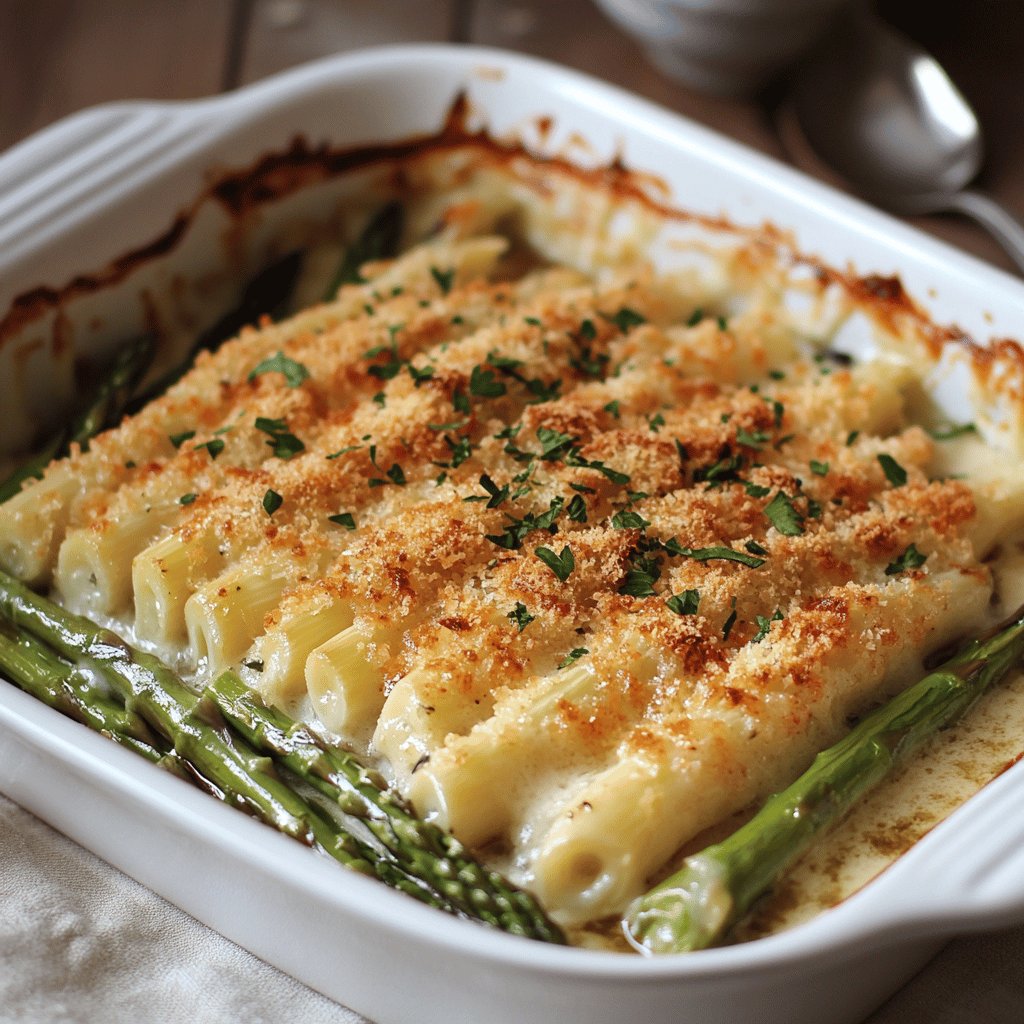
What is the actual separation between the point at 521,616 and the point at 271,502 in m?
0.48

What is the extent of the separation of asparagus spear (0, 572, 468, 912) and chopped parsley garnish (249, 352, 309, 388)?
1.88 feet

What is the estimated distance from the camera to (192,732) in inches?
79.7

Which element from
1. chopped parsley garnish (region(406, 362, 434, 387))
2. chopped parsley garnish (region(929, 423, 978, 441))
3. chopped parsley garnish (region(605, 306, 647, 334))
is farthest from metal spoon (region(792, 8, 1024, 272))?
chopped parsley garnish (region(406, 362, 434, 387))

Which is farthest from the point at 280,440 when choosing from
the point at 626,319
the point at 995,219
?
the point at 995,219

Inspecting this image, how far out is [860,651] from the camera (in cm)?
207

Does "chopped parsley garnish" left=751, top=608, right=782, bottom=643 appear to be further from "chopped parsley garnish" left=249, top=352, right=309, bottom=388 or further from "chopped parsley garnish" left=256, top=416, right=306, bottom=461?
"chopped parsley garnish" left=249, top=352, right=309, bottom=388

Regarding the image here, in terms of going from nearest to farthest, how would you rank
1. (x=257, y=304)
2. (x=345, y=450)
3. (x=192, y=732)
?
1. (x=192, y=732)
2. (x=345, y=450)
3. (x=257, y=304)

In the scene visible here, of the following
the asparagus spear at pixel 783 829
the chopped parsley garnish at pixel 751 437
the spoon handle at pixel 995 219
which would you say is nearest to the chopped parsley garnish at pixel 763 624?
the asparagus spear at pixel 783 829

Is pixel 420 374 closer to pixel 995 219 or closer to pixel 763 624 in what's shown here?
pixel 763 624

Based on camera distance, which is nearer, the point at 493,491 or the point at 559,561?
the point at 559,561

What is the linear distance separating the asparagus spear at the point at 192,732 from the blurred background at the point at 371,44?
1.86m

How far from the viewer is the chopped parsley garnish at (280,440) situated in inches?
93.8

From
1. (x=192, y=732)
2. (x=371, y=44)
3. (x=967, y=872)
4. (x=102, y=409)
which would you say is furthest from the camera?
(x=371, y=44)

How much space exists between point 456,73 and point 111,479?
139 centimetres
